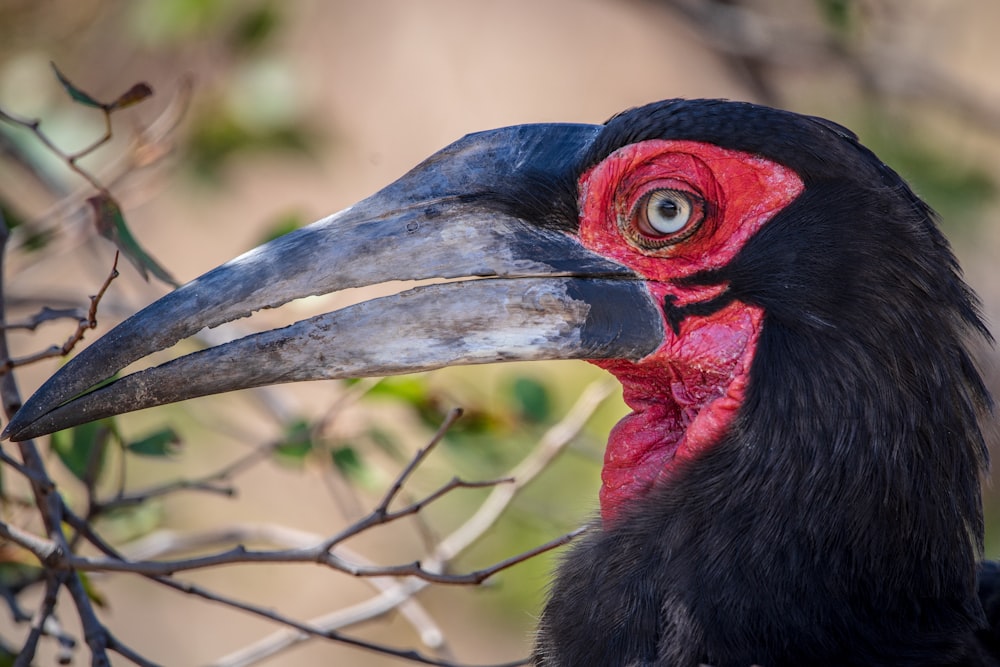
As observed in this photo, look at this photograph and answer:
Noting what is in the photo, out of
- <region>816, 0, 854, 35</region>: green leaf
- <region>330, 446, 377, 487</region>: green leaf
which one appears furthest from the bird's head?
<region>816, 0, 854, 35</region>: green leaf

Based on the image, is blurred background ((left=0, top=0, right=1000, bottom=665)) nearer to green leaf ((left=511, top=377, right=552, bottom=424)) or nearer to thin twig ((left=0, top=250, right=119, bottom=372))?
green leaf ((left=511, top=377, right=552, bottom=424))

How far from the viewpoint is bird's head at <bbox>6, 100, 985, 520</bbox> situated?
2.28 m

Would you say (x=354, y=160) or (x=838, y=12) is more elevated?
(x=354, y=160)

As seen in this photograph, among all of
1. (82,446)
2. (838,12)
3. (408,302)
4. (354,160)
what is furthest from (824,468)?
(354,160)

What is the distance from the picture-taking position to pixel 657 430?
2580 mm

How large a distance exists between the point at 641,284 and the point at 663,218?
140mm

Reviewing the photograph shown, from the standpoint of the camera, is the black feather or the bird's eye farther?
the bird's eye

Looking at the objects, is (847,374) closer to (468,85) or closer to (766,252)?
(766,252)

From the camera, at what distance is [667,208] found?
7.97 feet

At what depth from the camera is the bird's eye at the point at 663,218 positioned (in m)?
2.41

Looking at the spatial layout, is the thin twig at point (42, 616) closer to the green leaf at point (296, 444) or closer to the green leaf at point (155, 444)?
the green leaf at point (155, 444)

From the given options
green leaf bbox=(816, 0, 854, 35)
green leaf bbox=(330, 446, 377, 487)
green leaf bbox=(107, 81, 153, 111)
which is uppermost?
green leaf bbox=(816, 0, 854, 35)

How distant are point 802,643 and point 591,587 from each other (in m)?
0.43

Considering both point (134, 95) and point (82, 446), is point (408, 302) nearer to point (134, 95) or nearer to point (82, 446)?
point (134, 95)
